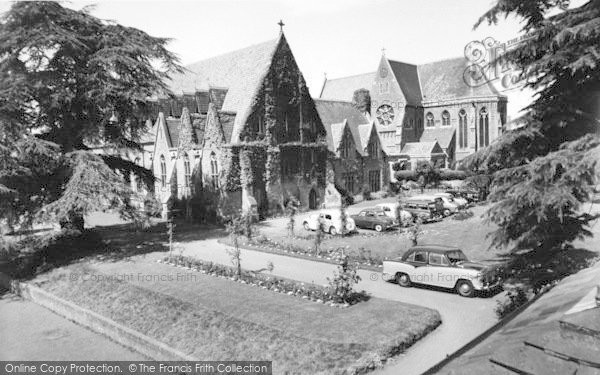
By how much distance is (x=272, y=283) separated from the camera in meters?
18.3

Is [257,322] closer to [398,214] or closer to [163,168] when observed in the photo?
[398,214]

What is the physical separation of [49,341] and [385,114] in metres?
50.3

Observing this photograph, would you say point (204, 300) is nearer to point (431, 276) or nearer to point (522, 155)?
point (431, 276)

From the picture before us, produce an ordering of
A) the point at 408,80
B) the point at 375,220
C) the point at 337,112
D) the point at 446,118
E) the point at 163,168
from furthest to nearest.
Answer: the point at 408,80 → the point at 446,118 → the point at 337,112 → the point at 163,168 → the point at 375,220

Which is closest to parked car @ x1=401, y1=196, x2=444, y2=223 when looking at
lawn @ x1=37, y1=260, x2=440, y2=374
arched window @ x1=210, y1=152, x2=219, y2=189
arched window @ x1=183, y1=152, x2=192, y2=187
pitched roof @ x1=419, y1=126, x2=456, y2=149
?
arched window @ x1=210, y1=152, x2=219, y2=189

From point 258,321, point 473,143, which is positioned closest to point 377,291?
point 258,321

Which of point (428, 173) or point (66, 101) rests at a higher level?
point (66, 101)

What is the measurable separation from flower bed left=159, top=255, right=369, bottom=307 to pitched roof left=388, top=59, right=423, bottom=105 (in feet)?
143

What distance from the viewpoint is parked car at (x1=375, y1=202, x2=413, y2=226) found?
2843cm

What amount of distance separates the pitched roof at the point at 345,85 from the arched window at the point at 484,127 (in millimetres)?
15876

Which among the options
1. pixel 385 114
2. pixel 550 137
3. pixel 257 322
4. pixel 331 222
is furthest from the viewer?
pixel 385 114

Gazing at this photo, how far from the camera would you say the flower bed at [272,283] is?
16.1 metres

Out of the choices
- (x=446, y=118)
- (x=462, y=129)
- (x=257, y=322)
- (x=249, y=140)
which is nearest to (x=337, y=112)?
(x=249, y=140)

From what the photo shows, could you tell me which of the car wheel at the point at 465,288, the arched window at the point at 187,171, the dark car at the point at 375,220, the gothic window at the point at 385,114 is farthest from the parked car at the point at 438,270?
the gothic window at the point at 385,114
